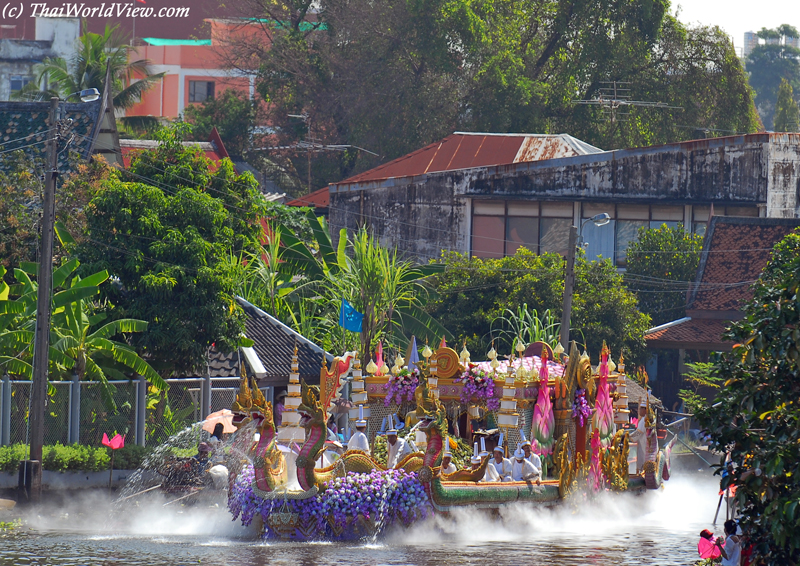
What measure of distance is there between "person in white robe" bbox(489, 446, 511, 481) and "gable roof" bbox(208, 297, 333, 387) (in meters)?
9.45

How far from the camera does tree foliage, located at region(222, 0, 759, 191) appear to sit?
5759 cm

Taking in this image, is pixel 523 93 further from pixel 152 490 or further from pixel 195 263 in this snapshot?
pixel 152 490

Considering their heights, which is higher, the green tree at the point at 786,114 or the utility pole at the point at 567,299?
the green tree at the point at 786,114

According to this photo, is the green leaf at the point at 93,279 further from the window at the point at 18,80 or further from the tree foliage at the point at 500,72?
the window at the point at 18,80

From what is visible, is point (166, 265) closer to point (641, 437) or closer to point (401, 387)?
point (401, 387)

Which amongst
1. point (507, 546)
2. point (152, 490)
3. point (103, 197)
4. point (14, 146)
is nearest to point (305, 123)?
point (14, 146)

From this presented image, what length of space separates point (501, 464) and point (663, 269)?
80.4ft

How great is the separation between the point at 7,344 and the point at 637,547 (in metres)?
14.1

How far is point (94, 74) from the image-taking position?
188 feet

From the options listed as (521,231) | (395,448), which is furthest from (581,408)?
(521,231)

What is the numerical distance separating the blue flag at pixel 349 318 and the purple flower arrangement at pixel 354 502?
39.5 ft

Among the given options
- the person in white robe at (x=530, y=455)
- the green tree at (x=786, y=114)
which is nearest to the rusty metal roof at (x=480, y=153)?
the person in white robe at (x=530, y=455)

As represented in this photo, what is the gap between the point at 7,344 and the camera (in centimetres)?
2628

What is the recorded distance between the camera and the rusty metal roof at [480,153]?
2034 inches
